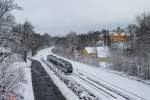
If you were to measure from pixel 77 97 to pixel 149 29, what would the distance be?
3228 cm

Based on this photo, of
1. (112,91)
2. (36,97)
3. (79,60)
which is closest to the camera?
(36,97)

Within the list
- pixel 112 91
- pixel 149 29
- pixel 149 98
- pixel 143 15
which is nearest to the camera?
pixel 149 98

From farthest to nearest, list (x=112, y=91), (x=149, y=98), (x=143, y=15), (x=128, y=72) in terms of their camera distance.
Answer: (x=143, y=15)
(x=128, y=72)
(x=112, y=91)
(x=149, y=98)

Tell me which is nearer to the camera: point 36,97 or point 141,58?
point 36,97

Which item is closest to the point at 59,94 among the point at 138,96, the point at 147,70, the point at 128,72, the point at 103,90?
the point at 103,90

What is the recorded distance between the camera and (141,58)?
1609 inches

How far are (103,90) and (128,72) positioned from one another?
42.2 ft

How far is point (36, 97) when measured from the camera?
85.6 feet

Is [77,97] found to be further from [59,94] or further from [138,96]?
[138,96]

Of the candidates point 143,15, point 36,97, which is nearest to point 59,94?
point 36,97

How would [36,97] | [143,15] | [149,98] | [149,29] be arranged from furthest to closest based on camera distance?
1. [143,15]
2. [149,29]
3. [36,97]
4. [149,98]

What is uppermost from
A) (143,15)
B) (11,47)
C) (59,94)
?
(143,15)

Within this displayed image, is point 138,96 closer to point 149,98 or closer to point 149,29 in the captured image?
point 149,98

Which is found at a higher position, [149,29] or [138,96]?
[149,29]
